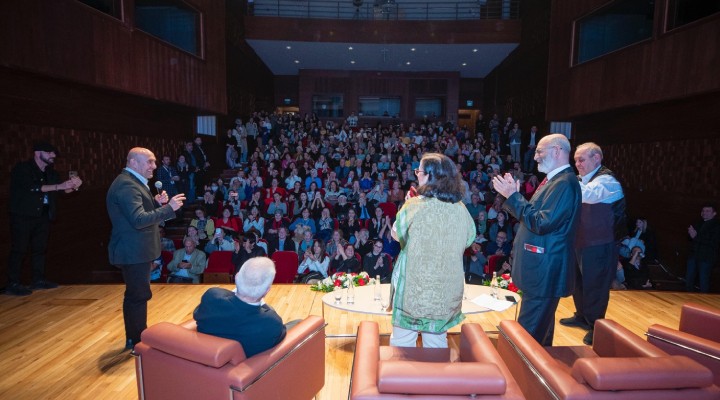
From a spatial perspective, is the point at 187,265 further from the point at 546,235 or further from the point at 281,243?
the point at 546,235

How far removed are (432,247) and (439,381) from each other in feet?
1.81

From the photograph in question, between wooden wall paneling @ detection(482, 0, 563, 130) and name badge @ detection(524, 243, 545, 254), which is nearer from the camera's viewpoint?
name badge @ detection(524, 243, 545, 254)

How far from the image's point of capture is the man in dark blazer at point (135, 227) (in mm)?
2547

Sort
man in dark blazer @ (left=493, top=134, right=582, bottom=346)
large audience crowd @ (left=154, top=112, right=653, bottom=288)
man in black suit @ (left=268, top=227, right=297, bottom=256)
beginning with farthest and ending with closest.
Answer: man in black suit @ (left=268, top=227, right=297, bottom=256) → large audience crowd @ (left=154, top=112, right=653, bottom=288) → man in dark blazer @ (left=493, top=134, right=582, bottom=346)

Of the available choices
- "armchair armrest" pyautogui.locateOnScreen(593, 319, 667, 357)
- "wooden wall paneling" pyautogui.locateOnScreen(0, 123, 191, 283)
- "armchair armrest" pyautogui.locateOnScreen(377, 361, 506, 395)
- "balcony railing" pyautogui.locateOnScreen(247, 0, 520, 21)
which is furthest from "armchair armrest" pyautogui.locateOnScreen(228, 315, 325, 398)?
"balcony railing" pyautogui.locateOnScreen(247, 0, 520, 21)

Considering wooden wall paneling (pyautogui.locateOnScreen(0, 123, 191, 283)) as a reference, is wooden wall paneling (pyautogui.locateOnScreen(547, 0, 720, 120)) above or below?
above

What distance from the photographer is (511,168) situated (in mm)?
10383

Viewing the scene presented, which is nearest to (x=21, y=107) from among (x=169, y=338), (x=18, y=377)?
(x=18, y=377)

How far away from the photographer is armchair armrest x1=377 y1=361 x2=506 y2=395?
1.42 m

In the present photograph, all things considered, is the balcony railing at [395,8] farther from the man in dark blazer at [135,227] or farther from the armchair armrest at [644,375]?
the armchair armrest at [644,375]

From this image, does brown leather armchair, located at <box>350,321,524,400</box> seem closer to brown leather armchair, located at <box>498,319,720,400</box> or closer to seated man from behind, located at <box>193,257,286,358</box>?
brown leather armchair, located at <box>498,319,720,400</box>

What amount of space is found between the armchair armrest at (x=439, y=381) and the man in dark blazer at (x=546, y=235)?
85cm

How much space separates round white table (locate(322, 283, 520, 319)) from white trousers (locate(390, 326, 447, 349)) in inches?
21.4

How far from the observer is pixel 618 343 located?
75.7 inches
